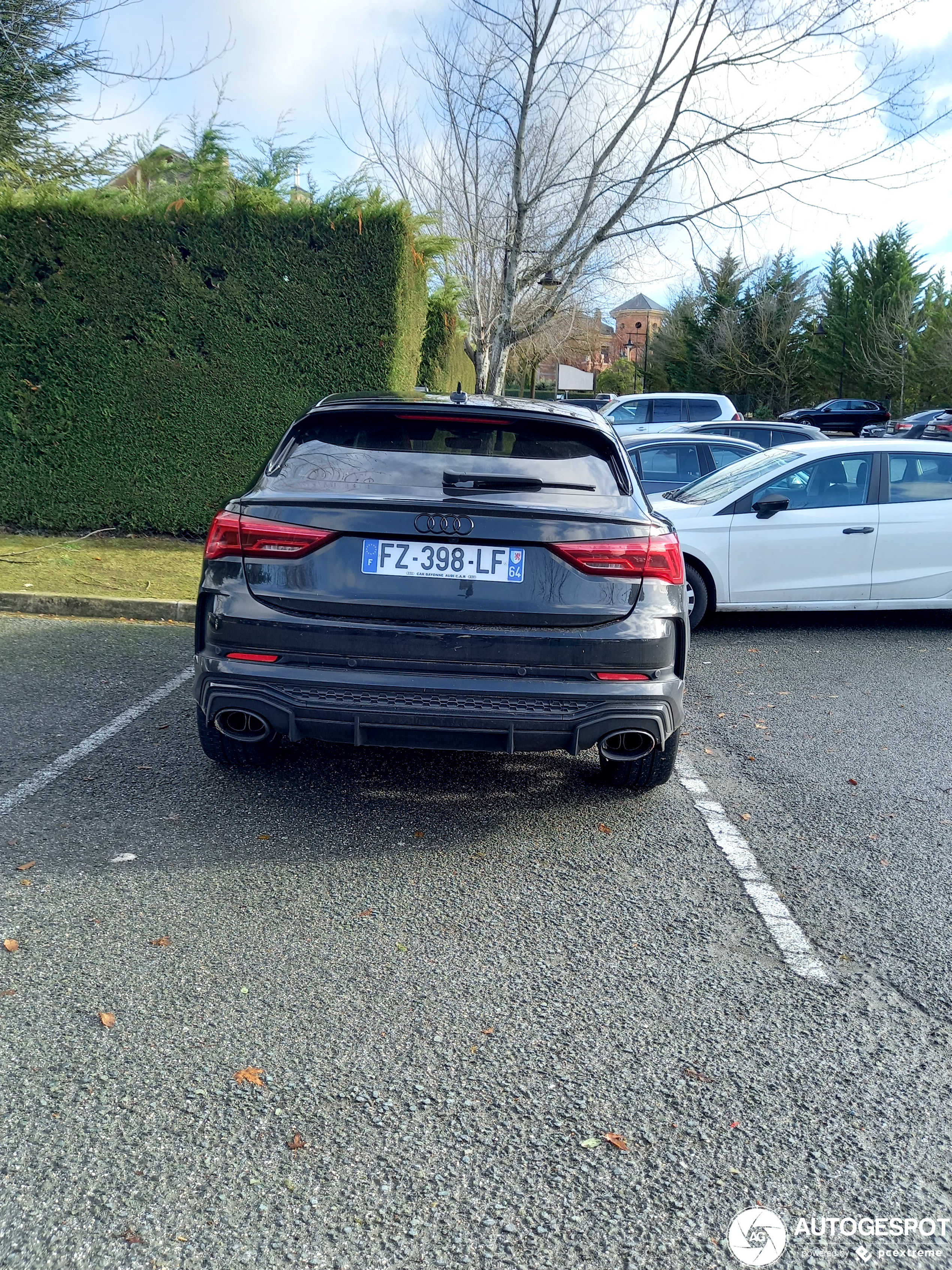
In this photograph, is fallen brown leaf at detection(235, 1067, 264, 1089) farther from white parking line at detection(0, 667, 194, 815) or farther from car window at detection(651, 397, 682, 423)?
car window at detection(651, 397, 682, 423)

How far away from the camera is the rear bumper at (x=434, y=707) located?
364 centimetres

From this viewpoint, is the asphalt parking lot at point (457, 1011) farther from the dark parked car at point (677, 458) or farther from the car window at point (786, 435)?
the car window at point (786, 435)

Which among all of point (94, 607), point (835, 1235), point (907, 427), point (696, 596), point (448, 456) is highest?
point (907, 427)

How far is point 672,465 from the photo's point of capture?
39.3 feet

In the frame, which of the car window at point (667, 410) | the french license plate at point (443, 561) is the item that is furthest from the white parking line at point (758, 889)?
the car window at point (667, 410)

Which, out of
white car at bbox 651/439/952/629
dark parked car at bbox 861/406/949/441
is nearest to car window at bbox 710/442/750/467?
white car at bbox 651/439/952/629

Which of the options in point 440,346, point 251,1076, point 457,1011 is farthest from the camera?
point 440,346

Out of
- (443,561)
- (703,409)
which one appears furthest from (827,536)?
(703,409)

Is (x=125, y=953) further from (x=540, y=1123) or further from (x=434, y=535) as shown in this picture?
(x=434, y=535)

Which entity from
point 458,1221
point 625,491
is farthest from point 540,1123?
point 625,491

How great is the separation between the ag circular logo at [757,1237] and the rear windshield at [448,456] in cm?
235

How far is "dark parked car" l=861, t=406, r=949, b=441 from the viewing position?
36.6 metres

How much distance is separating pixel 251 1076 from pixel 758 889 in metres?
1.97

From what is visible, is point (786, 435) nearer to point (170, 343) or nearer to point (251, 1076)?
point (170, 343)
